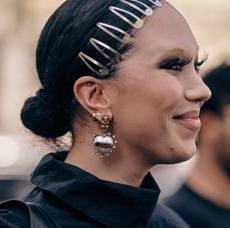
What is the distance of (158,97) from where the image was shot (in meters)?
1.40

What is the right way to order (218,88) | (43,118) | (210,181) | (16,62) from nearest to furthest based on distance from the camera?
(43,118)
(210,181)
(218,88)
(16,62)

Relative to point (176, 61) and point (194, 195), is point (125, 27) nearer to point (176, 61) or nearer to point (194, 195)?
point (176, 61)

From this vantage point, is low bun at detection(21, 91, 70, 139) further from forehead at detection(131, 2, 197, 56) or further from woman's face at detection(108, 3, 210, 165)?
forehead at detection(131, 2, 197, 56)

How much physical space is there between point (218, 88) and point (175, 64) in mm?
1664

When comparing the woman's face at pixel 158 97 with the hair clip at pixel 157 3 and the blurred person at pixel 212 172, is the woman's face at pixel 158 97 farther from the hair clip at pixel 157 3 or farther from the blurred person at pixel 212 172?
the blurred person at pixel 212 172

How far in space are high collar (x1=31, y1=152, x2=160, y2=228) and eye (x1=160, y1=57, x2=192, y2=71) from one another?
2.03 feet

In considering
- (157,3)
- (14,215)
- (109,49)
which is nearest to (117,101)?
(109,49)

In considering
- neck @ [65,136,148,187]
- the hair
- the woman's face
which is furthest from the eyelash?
neck @ [65,136,148,187]

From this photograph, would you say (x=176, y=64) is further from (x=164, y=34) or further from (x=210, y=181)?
(x=210, y=181)

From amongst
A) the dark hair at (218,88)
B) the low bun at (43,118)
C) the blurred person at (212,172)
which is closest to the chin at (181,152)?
the low bun at (43,118)

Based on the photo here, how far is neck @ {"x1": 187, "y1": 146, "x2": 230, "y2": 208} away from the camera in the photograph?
260 cm

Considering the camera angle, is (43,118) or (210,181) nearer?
(43,118)

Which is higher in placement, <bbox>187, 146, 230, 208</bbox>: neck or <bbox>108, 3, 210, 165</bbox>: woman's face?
<bbox>108, 3, 210, 165</bbox>: woman's face

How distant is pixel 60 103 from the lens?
1615 mm
